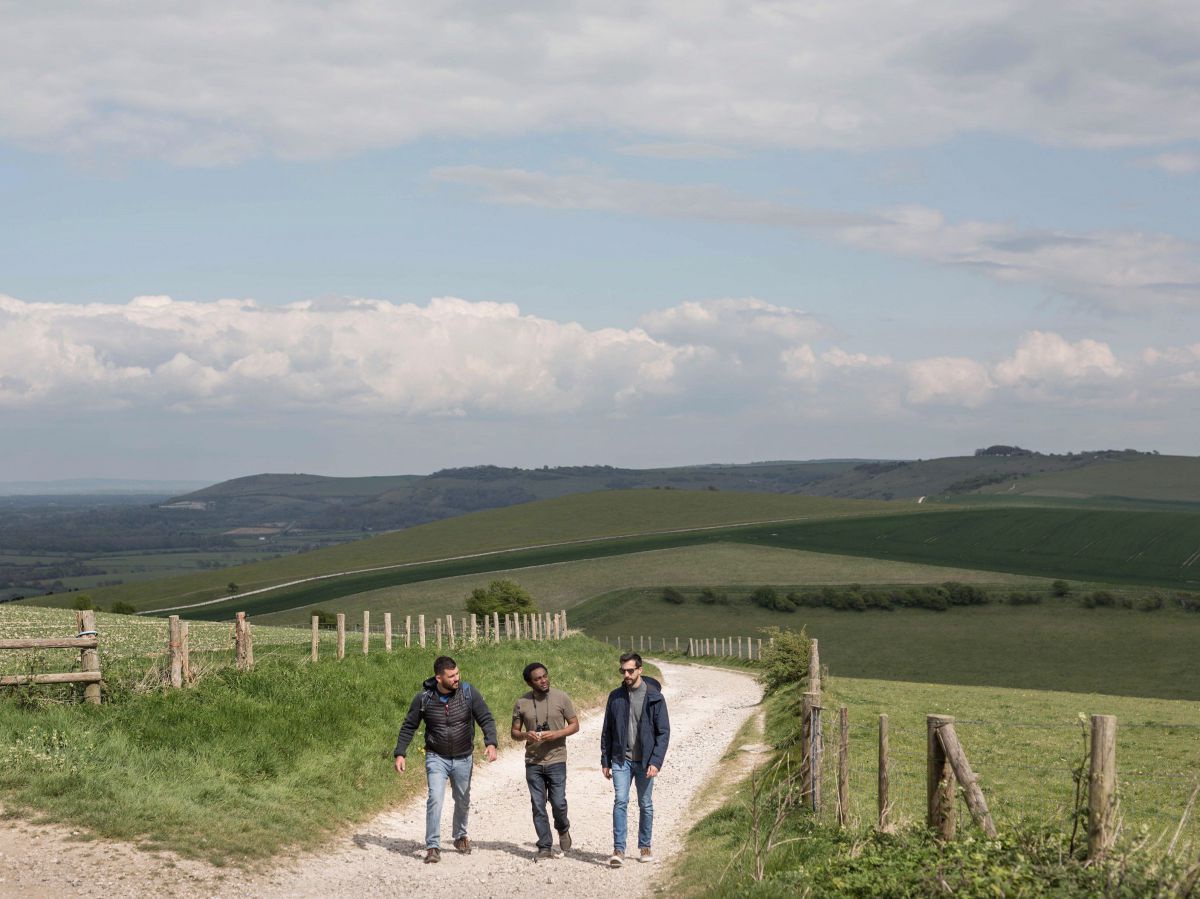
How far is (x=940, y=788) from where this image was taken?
36.7ft

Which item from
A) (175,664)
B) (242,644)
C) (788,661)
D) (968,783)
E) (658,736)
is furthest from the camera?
(788,661)

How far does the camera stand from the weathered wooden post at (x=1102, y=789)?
382 inches

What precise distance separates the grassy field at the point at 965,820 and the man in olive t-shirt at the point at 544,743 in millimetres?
1603

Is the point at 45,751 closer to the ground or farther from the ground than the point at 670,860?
farther from the ground

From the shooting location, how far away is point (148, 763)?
15.5 meters

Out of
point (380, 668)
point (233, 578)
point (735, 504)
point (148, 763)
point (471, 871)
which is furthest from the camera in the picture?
point (735, 504)

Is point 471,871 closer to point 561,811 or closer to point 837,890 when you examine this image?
point 561,811

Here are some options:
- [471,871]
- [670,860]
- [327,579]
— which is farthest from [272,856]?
[327,579]

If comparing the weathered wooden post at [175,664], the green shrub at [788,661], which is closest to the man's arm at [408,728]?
the weathered wooden post at [175,664]

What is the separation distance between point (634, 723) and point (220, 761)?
6082 mm

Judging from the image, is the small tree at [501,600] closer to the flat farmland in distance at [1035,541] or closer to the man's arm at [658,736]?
the flat farmland in distance at [1035,541]

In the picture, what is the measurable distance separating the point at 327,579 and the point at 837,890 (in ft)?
397

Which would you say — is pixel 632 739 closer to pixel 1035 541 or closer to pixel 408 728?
pixel 408 728

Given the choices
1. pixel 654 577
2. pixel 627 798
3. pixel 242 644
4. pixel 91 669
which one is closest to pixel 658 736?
pixel 627 798
